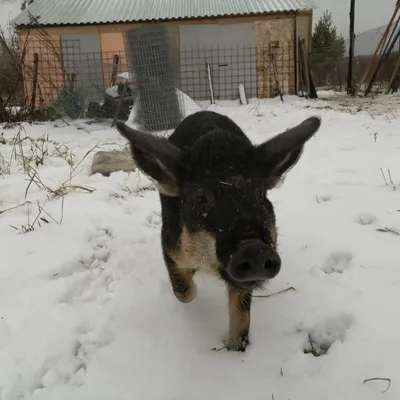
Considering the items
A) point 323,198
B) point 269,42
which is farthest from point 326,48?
point 323,198

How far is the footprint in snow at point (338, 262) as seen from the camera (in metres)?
3.19

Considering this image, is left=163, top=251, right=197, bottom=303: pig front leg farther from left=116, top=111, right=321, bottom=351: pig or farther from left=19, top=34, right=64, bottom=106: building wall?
left=19, top=34, right=64, bottom=106: building wall

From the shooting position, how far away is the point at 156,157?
2.34m

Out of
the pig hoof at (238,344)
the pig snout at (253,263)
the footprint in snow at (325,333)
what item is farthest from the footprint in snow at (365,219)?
the pig snout at (253,263)

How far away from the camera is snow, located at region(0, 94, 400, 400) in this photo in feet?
7.35

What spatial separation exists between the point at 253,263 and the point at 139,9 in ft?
55.2

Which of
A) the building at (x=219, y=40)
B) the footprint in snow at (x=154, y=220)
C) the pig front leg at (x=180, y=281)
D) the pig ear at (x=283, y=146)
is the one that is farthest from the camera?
the building at (x=219, y=40)

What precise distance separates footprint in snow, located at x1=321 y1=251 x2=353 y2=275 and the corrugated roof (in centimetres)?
1334

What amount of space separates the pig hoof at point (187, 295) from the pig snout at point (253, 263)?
1.13 m

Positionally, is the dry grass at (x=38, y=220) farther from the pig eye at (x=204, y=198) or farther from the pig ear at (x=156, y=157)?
the pig eye at (x=204, y=198)

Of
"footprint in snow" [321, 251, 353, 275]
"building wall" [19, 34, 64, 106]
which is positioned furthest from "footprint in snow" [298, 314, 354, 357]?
"building wall" [19, 34, 64, 106]

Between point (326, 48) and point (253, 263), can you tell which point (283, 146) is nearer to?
point (253, 263)

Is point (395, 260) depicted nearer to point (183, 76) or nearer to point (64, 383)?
point (64, 383)

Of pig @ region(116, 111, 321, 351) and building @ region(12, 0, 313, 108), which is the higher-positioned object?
building @ region(12, 0, 313, 108)
